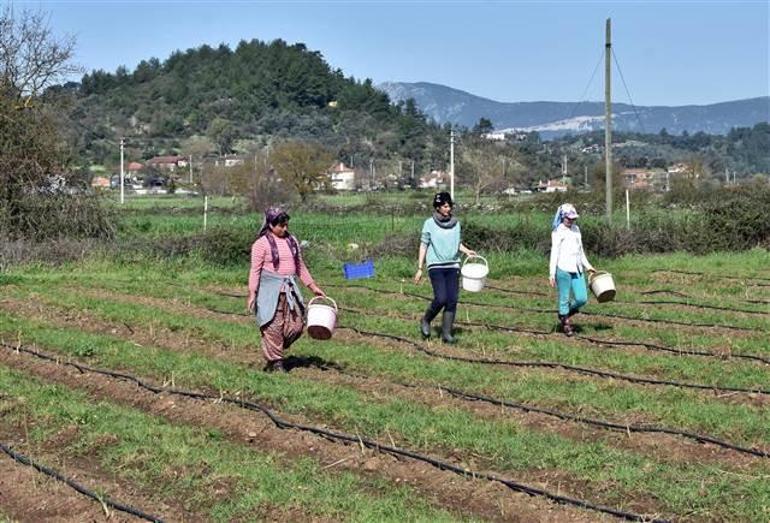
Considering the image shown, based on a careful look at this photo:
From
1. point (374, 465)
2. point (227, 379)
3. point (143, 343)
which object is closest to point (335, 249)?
point (143, 343)

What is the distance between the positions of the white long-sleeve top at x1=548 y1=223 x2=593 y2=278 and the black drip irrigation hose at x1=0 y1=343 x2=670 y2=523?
448cm

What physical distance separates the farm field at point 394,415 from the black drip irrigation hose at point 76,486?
0.15 ft

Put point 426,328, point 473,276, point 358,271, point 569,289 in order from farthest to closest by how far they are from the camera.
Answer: point 358,271
point 473,276
point 569,289
point 426,328

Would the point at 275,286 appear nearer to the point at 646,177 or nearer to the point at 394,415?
the point at 394,415

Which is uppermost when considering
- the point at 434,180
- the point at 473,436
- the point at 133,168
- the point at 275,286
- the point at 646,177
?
the point at 133,168

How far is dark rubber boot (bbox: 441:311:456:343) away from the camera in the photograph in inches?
417

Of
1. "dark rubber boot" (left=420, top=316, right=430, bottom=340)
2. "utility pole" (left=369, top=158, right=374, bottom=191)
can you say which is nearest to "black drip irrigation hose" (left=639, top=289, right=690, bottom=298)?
"dark rubber boot" (left=420, top=316, right=430, bottom=340)

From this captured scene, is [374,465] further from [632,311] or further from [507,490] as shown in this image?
[632,311]

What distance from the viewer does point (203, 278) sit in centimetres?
1841

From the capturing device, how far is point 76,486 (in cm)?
582

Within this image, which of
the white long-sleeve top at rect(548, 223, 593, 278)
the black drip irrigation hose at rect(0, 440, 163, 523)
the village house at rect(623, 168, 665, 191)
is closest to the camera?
the black drip irrigation hose at rect(0, 440, 163, 523)

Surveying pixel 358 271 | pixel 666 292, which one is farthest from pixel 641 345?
pixel 358 271

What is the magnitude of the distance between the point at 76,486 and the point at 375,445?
1956 mm

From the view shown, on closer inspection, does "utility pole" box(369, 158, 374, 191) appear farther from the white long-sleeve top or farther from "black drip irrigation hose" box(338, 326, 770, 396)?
"black drip irrigation hose" box(338, 326, 770, 396)
